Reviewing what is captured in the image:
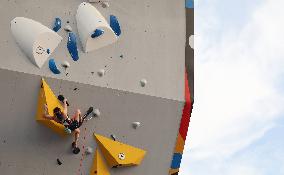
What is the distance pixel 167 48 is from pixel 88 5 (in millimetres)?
1911

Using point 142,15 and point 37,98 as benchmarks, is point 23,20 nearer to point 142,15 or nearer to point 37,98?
point 37,98

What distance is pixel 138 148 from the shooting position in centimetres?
1008

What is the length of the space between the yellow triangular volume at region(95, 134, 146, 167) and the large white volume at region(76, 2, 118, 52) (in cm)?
182

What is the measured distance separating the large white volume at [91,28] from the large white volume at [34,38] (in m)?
0.59

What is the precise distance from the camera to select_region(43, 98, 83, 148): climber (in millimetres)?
8906

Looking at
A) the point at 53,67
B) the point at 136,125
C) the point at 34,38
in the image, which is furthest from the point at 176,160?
the point at 34,38

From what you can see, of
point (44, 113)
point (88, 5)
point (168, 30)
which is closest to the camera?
point (44, 113)

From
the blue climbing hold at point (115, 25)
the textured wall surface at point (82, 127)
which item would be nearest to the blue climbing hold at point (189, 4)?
the blue climbing hold at point (115, 25)

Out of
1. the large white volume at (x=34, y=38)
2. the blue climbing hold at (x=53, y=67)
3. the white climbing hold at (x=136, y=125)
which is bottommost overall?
the white climbing hold at (x=136, y=125)

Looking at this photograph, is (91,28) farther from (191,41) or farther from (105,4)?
(191,41)

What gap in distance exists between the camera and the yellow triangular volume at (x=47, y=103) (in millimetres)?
9000

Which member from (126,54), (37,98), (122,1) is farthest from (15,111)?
(122,1)

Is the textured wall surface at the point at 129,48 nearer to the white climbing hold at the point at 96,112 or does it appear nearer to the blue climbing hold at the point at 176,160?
the white climbing hold at the point at 96,112

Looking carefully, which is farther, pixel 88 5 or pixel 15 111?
pixel 88 5
